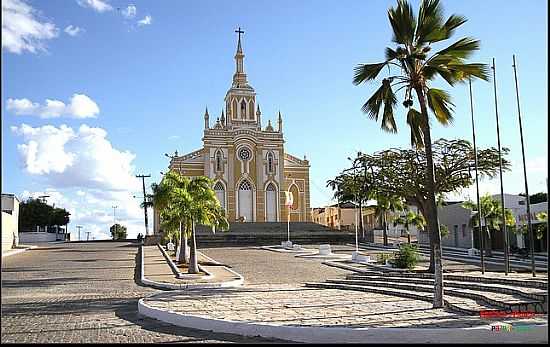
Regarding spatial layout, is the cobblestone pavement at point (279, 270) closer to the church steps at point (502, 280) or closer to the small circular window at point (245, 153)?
the church steps at point (502, 280)

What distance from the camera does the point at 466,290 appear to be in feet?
48.6

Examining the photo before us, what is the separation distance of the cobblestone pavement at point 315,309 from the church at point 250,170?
167 feet

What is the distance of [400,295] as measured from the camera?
607 inches

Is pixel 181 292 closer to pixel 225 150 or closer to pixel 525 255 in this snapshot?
pixel 525 255

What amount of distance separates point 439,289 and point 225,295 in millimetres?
6278

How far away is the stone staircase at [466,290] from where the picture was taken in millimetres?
12023

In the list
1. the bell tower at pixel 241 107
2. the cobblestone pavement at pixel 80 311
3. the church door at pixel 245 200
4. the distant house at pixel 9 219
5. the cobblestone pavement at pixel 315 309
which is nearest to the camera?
the cobblestone pavement at pixel 80 311

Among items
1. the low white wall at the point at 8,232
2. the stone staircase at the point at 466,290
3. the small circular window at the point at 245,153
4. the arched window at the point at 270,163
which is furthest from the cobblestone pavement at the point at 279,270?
the arched window at the point at 270,163

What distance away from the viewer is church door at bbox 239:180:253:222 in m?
68.4

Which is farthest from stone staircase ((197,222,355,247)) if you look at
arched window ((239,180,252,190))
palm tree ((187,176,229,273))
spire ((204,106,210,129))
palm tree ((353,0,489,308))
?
palm tree ((353,0,489,308))

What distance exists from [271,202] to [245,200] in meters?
3.05

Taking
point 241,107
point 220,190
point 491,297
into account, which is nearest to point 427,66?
point 491,297

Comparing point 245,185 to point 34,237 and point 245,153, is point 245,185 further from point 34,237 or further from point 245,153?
point 34,237

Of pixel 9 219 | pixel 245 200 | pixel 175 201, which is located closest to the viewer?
pixel 175 201
